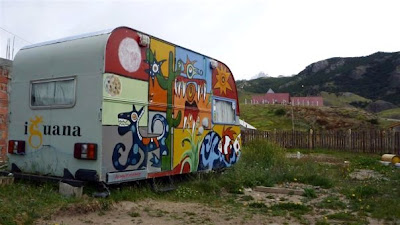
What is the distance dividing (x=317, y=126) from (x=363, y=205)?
38370mm

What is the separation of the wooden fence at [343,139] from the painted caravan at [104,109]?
38.5ft

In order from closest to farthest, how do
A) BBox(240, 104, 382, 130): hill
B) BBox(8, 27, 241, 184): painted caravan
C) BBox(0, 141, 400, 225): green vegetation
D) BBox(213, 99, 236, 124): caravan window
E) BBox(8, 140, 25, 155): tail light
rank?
BBox(0, 141, 400, 225): green vegetation
BBox(8, 27, 241, 184): painted caravan
BBox(8, 140, 25, 155): tail light
BBox(213, 99, 236, 124): caravan window
BBox(240, 104, 382, 130): hill

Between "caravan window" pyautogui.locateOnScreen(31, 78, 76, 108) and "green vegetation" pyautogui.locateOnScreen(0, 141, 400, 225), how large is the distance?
1444 millimetres

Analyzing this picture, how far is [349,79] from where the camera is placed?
8488 cm

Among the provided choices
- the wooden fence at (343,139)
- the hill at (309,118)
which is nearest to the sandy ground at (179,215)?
the wooden fence at (343,139)

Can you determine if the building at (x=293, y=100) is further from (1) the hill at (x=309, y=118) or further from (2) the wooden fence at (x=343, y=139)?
(2) the wooden fence at (x=343, y=139)

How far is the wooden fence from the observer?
2005cm

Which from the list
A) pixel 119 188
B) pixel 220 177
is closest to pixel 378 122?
pixel 220 177

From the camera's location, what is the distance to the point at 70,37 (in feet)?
22.4

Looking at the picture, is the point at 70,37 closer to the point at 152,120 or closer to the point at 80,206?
the point at 152,120

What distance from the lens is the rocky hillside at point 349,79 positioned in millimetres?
78250

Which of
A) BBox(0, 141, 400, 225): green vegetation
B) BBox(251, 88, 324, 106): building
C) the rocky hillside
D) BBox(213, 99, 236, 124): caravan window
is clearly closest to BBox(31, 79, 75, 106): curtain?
BBox(0, 141, 400, 225): green vegetation

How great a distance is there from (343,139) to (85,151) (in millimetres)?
18639

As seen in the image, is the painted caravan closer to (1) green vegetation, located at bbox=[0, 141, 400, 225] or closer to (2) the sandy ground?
(1) green vegetation, located at bbox=[0, 141, 400, 225]
